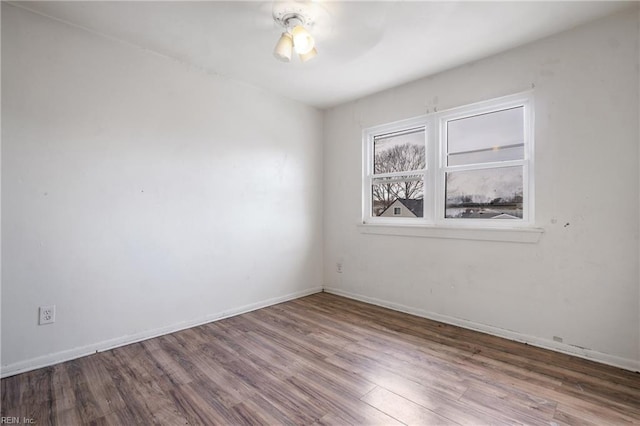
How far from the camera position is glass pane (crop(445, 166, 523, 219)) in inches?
105

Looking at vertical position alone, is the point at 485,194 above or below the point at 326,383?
above

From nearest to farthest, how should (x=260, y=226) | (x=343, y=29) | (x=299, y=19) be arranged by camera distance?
(x=299, y=19)
(x=343, y=29)
(x=260, y=226)

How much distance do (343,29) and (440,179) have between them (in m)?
1.70

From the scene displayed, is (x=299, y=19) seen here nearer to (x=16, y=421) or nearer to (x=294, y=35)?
(x=294, y=35)

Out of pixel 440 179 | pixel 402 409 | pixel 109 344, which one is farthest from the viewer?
pixel 440 179

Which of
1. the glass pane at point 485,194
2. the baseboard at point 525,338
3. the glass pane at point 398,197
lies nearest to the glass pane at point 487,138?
the glass pane at point 485,194

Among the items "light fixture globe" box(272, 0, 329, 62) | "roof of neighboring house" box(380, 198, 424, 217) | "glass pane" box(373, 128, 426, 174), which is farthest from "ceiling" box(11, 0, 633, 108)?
"roof of neighboring house" box(380, 198, 424, 217)

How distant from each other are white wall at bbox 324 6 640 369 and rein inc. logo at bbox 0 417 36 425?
305 centimetres

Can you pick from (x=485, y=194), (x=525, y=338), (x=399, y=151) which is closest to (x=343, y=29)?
(x=399, y=151)

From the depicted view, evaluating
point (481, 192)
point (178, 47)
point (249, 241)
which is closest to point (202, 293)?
point (249, 241)

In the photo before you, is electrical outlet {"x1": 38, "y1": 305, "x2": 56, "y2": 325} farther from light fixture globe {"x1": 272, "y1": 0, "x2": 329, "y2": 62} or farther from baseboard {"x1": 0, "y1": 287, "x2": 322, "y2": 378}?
light fixture globe {"x1": 272, "y1": 0, "x2": 329, "y2": 62}

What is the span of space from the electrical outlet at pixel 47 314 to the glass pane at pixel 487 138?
3570 mm

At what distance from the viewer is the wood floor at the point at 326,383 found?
1.65 meters

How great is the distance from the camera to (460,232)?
9.61ft
